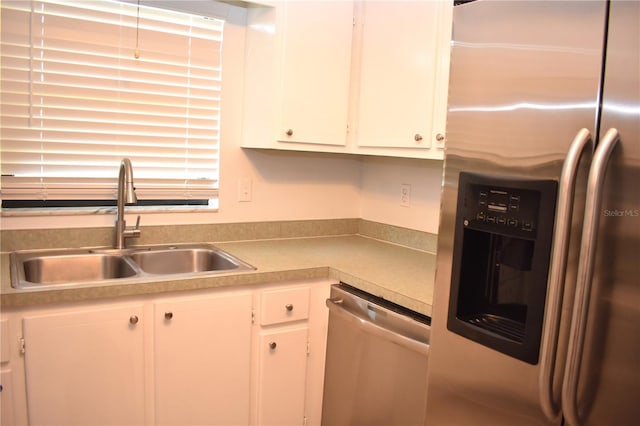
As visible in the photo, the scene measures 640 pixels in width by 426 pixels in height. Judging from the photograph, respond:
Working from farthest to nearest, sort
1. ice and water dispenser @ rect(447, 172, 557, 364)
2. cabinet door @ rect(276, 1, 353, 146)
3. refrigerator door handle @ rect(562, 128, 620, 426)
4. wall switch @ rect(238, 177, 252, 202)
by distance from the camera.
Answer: wall switch @ rect(238, 177, 252, 202)
cabinet door @ rect(276, 1, 353, 146)
ice and water dispenser @ rect(447, 172, 557, 364)
refrigerator door handle @ rect(562, 128, 620, 426)

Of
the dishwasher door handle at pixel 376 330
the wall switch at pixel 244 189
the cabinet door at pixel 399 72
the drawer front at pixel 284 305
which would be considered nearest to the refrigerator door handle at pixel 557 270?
the dishwasher door handle at pixel 376 330

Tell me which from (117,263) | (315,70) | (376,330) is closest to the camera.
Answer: (376,330)

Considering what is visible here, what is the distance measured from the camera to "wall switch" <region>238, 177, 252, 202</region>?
2608 mm

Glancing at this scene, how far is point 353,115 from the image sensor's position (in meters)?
2.49

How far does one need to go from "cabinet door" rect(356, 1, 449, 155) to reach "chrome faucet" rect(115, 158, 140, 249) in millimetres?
1015

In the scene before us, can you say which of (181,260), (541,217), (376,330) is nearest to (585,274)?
(541,217)

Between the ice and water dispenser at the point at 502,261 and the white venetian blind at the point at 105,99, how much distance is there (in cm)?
148

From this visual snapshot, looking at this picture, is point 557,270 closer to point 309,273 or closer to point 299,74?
point 309,273

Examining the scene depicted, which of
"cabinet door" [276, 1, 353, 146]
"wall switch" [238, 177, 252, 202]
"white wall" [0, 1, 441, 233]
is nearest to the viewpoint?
"cabinet door" [276, 1, 353, 146]

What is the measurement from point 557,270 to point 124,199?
1.73 meters

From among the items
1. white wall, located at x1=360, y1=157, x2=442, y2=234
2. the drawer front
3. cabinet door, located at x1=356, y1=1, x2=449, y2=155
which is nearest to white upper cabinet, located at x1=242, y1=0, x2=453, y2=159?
cabinet door, located at x1=356, y1=1, x2=449, y2=155

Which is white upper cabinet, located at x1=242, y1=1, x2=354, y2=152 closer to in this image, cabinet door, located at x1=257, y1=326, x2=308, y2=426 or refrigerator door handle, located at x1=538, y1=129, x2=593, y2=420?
cabinet door, located at x1=257, y1=326, x2=308, y2=426

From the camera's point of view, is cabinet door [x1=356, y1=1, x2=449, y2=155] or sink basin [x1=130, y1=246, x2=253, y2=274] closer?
cabinet door [x1=356, y1=1, x2=449, y2=155]

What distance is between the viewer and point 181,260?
7.88ft
